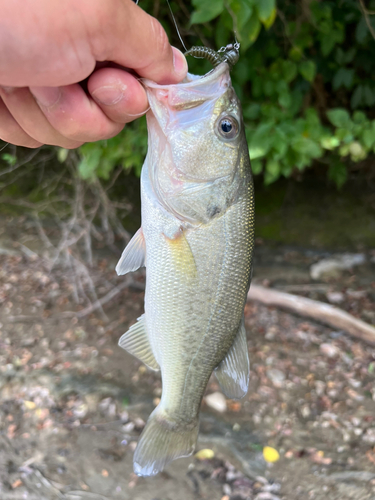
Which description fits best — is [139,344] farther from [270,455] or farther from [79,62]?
[270,455]

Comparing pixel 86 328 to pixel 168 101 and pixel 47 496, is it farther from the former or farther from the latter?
pixel 168 101

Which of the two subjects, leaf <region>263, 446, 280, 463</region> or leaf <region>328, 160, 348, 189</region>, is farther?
leaf <region>328, 160, 348, 189</region>

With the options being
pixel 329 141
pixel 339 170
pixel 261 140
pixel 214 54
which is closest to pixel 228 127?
pixel 214 54

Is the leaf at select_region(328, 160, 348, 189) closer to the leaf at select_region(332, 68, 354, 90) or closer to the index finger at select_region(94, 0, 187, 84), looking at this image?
the leaf at select_region(332, 68, 354, 90)

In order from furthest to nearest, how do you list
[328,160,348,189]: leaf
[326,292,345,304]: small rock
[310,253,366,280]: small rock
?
[310,253,366,280]: small rock, [326,292,345,304]: small rock, [328,160,348,189]: leaf

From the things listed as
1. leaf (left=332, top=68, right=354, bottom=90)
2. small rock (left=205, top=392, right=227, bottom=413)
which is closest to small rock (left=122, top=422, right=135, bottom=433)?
small rock (left=205, top=392, right=227, bottom=413)


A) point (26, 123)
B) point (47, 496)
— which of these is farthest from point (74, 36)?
point (47, 496)

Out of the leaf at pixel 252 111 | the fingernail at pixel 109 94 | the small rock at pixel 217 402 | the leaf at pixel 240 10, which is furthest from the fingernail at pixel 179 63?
the small rock at pixel 217 402
